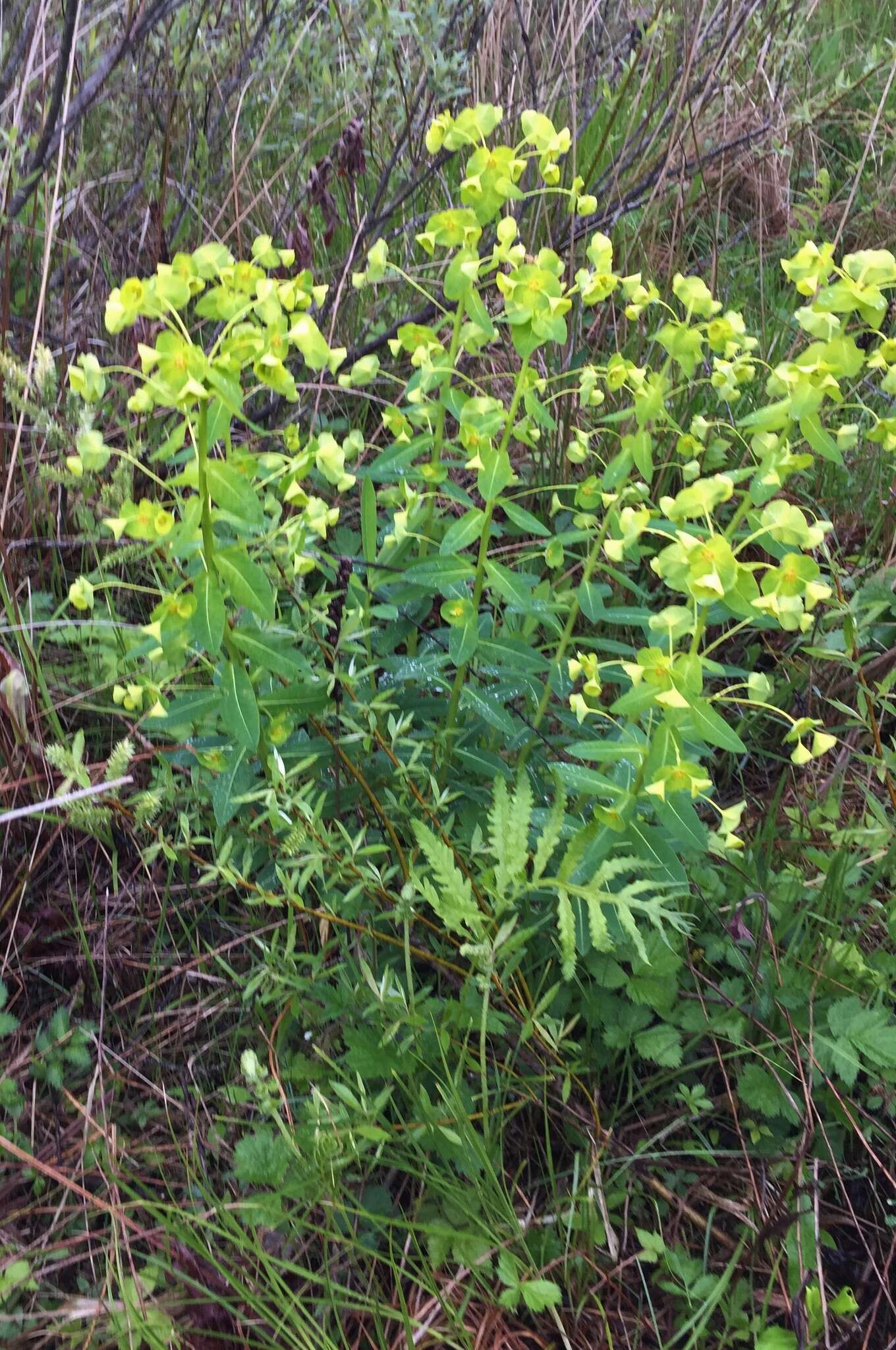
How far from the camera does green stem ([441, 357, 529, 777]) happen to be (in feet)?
4.70

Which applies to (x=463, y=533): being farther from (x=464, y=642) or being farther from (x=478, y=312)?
(x=478, y=312)

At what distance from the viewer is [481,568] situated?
59.1 inches

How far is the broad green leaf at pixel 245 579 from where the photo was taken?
1287 millimetres

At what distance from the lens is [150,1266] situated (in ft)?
4.83

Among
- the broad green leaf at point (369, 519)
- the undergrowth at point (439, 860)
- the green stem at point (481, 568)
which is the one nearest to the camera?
the undergrowth at point (439, 860)

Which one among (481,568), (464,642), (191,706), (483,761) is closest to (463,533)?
(481,568)

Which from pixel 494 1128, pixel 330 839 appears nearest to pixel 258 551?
pixel 330 839

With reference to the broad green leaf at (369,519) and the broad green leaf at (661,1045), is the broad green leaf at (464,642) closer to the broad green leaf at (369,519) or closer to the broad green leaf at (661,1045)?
the broad green leaf at (369,519)

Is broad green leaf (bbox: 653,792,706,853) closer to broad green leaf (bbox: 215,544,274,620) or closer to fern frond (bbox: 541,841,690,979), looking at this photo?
fern frond (bbox: 541,841,690,979)

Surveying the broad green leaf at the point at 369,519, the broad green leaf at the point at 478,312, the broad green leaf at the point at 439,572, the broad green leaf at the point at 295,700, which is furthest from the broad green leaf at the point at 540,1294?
the broad green leaf at the point at 478,312

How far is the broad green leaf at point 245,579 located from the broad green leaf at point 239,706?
0.13m

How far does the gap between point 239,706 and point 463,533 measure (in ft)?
1.42

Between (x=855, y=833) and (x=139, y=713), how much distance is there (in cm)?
138

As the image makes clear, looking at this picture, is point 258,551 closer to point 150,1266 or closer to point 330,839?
point 330,839
